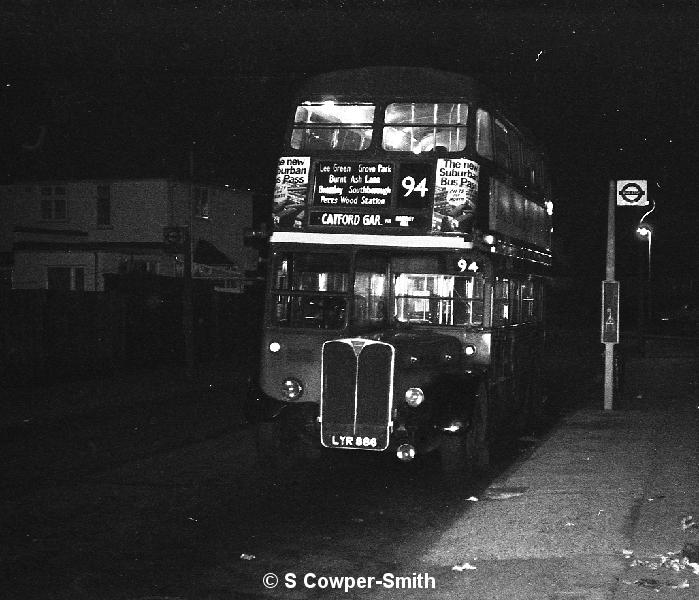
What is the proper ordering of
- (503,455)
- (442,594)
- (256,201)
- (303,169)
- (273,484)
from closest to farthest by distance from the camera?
(442,594) < (273,484) < (303,169) < (503,455) < (256,201)

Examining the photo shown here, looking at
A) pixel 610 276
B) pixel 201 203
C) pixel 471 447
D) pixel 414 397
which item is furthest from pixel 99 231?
pixel 414 397

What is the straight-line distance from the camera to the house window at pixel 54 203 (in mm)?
44125

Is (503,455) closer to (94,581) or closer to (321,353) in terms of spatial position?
(321,353)

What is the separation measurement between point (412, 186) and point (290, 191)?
1.39 m

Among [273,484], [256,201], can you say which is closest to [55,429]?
[273,484]

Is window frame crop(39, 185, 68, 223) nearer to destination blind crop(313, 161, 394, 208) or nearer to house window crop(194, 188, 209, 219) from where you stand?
house window crop(194, 188, 209, 219)

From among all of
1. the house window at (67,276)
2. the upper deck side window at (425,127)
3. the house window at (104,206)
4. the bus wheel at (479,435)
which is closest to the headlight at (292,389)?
the bus wheel at (479,435)

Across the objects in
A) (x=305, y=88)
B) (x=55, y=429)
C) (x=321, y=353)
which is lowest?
(x=55, y=429)

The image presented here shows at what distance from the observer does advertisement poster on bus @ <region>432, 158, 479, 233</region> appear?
12844 millimetres

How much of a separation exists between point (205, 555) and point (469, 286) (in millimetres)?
5853

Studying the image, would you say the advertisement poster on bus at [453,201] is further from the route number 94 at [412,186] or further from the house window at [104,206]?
the house window at [104,206]

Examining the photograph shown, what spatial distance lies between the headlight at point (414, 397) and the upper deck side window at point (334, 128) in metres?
3.04

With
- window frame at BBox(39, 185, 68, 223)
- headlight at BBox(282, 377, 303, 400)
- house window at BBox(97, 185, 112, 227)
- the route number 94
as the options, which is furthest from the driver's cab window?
window frame at BBox(39, 185, 68, 223)

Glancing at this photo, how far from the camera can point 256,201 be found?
50.7 metres
